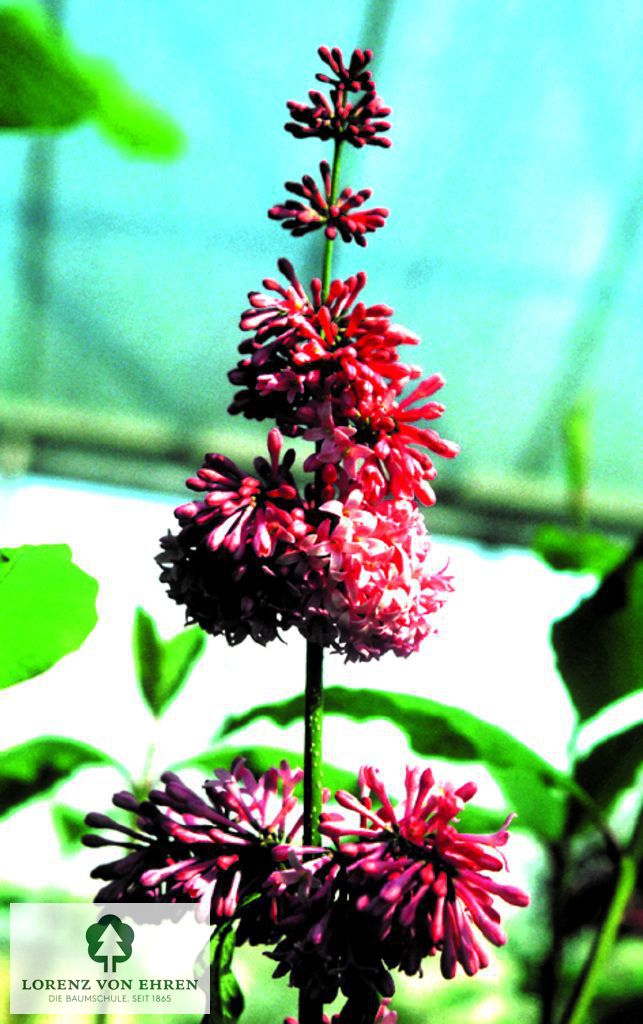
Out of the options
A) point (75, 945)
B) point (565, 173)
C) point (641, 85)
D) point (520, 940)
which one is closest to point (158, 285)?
point (565, 173)

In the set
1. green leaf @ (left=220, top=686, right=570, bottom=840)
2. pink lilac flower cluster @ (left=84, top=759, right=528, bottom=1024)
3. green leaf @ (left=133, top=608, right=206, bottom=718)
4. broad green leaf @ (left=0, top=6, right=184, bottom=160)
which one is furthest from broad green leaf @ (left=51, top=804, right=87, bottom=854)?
broad green leaf @ (left=0, top=6, right=184, bottom=160)

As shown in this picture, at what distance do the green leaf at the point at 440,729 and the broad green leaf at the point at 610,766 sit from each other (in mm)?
96

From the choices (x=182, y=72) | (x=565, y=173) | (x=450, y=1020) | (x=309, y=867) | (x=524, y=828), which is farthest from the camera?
(x=565, y=173)

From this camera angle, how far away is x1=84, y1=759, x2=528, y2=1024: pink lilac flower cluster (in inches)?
25.8

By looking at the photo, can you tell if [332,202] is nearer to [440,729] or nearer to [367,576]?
[367,576]

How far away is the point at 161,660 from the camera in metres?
1.47

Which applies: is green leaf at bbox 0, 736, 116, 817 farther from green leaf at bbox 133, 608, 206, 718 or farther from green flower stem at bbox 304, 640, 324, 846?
green flower stem at bbox 304, 640, 324, 846

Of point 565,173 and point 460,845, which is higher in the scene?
point 565,173

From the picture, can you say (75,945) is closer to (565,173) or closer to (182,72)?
(182,72)

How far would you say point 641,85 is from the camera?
5609 mm

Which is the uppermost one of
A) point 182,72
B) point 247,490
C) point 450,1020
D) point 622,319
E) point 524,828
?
point 182,72

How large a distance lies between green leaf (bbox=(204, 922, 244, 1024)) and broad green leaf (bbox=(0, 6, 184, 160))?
541 mm

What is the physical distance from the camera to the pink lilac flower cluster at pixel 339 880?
0.66m

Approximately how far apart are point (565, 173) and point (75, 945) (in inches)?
221
